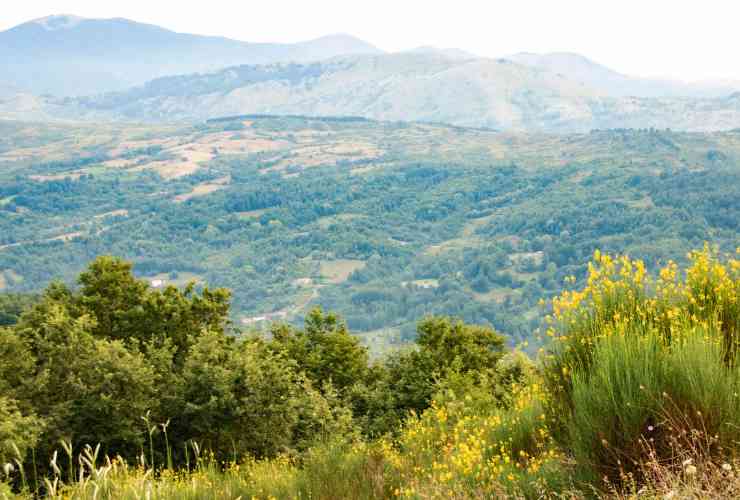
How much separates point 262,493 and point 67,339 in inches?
701

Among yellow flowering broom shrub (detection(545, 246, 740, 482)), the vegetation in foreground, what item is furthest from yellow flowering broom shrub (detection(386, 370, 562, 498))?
yellow flowering broom shrub (detection(545, 246, 740, 482))

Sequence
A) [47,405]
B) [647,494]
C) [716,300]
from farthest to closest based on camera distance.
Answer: [47,405], [716,300], [647,494]

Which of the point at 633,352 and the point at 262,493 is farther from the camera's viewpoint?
the point at 262,493

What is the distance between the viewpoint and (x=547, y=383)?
8641 mm

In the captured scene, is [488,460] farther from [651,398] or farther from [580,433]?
[651,398]

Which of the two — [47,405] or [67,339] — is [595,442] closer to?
[47,405]

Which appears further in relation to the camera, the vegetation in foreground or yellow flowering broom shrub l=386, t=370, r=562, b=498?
yellow flowering broom shrub l=386, t=370, r=562, b=498

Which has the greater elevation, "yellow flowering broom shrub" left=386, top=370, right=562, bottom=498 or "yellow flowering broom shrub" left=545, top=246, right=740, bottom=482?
"yellow flowering broom shrub" left=545, top=246, right=740, bottom=482

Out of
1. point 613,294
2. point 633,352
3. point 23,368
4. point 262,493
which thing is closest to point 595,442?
point 633,352

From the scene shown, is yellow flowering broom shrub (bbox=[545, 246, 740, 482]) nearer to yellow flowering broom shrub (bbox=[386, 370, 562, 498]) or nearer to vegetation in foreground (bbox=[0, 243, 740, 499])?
vegetation in foreground (bbox=[0, 243, 740, 499])

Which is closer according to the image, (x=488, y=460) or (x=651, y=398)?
(x=651, y=398)

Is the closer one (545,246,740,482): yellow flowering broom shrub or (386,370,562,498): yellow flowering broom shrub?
(545,246,740,482): yellow flowering broom shrub

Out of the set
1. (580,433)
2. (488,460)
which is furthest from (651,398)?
(488,460)

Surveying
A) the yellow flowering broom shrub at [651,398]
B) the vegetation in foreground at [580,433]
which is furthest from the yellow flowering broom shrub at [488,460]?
the yellow flowering broom shrub at [651,398]
